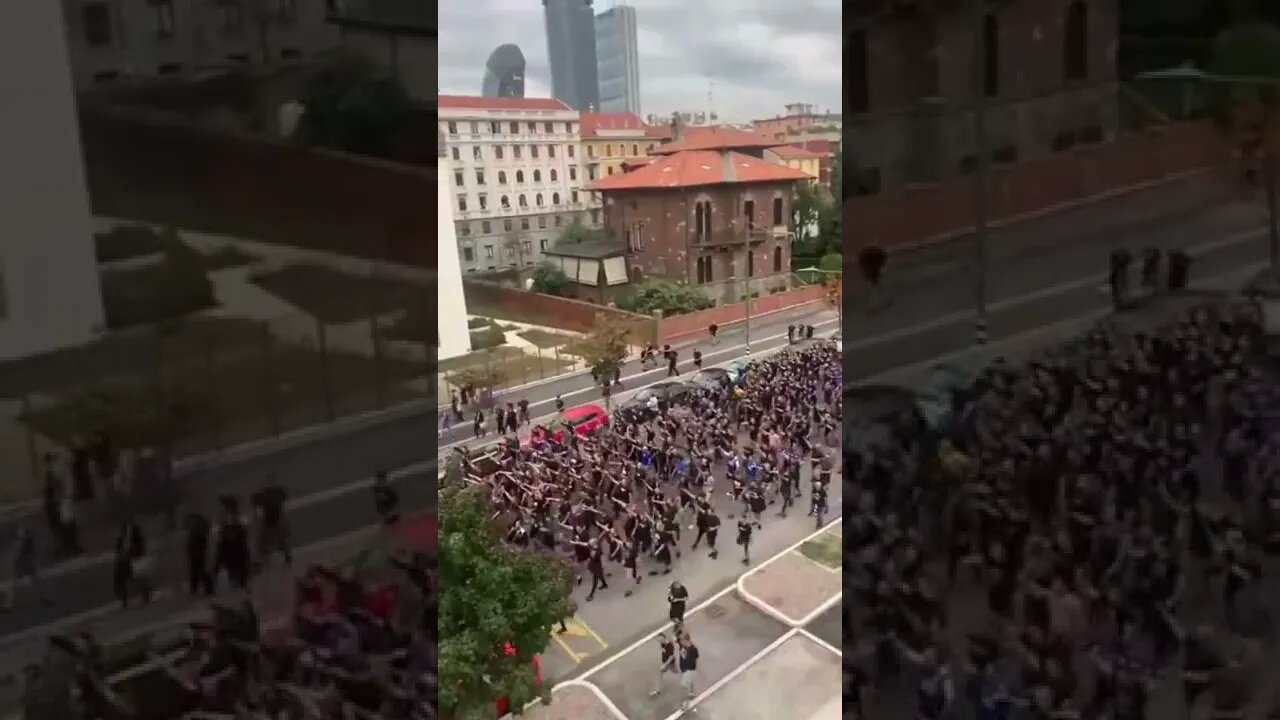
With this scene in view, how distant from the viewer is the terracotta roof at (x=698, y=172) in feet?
11.7

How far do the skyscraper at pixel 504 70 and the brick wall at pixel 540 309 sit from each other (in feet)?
2.33

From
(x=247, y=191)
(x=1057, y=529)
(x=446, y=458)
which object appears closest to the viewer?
(x=247, y=191)

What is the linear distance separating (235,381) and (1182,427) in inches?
103

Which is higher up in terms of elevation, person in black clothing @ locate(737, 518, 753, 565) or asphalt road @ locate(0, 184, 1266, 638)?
asphalt road @ locate(0, 184, 1266, 638)

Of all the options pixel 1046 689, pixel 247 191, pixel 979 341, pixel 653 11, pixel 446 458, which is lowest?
pixel 1046 689

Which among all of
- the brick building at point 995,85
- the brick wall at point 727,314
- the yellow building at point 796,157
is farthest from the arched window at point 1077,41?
the brick wall at point 727,314

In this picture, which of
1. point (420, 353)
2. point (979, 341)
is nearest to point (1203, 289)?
point (979, 341)

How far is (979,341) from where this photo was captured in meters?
2.60

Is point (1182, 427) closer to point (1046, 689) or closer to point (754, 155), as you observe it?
point (1046, 689)

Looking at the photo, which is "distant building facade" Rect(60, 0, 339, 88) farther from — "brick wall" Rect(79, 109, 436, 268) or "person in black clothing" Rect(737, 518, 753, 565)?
"person in black clothing" Rect(737, 518, 753, 565)

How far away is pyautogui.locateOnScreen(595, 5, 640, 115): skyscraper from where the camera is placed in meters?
3.40

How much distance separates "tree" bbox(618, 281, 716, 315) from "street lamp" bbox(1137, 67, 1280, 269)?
177cm

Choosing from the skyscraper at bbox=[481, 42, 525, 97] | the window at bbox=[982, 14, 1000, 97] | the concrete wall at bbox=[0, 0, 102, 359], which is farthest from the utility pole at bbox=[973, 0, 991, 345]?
the concrete wall at bbox=[0, 0, 102, 359]

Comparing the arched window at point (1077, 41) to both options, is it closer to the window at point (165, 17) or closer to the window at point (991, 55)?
the window at point (991, 55)
